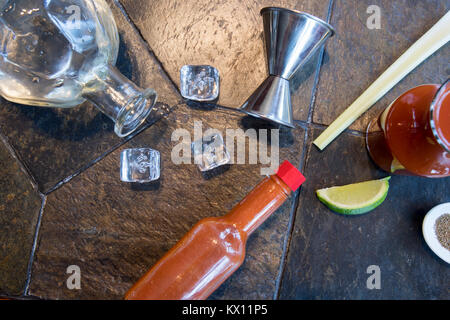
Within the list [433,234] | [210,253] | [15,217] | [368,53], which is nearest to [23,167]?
[15,217]

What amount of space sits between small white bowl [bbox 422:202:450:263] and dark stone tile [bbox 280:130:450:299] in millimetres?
22

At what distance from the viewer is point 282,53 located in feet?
2.98

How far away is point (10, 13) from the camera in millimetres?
766

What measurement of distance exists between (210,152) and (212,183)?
0.10m

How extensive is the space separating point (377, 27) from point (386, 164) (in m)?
0.46

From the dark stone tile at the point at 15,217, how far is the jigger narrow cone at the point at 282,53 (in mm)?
760

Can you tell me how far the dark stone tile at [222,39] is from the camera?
39.1 inches

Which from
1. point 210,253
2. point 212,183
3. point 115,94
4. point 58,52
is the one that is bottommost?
point 210,253

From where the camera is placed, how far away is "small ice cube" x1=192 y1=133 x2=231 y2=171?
0.95 m

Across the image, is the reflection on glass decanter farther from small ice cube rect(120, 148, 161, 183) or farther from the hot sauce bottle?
the hot sauce bottle

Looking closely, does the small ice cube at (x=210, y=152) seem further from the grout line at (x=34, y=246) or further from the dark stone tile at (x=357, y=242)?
the grout line at (x=34, y=246)

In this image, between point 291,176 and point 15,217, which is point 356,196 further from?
point 15,217
